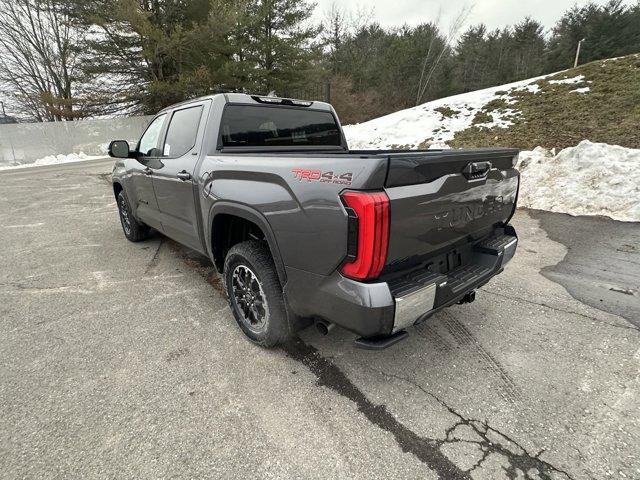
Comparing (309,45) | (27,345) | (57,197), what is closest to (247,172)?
(27,345)

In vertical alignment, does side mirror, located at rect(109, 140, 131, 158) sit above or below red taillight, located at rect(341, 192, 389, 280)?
above

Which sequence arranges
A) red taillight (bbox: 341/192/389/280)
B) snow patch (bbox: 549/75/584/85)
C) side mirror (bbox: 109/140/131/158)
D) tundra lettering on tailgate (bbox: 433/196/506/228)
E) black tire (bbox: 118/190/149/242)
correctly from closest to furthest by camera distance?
red taillight (bbox: 341/192/389/280), tundra lettering on tailgate (bbox: 433/196/506/228), side mirror (bbox: 109/140/131/158), black tire (bbox: 118/190/149/242), snow patch (bbox: 549/75/584/85)

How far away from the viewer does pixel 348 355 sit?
2639 millimetres

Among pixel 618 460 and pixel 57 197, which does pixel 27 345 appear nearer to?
pixel 618 460

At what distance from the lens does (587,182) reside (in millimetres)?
6246

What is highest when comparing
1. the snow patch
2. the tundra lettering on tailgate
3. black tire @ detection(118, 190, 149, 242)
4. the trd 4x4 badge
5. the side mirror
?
the snow patch

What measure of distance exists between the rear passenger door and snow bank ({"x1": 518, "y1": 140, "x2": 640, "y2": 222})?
6.14 m

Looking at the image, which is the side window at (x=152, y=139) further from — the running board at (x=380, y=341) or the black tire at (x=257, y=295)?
the running board at (x=380, y=341)

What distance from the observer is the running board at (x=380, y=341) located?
1899 millimetres

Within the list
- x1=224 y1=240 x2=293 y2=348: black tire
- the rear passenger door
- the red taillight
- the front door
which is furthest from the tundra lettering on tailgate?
the front door

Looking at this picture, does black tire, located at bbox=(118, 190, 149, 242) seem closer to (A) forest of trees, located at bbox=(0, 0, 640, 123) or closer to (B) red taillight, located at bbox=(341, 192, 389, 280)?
(B) red taillight, located at bbox=(341, 192, 389, 280)

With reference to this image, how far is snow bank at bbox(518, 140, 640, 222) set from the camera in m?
5.76

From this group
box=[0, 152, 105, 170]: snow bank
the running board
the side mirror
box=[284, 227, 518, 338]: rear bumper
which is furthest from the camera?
box=[0, 152, 105, 170]: snow bank

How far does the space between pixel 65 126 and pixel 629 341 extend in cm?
2764
